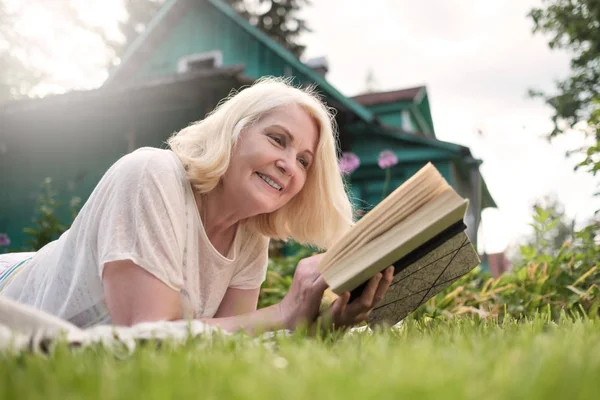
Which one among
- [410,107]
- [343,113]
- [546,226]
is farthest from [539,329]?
[410,107]

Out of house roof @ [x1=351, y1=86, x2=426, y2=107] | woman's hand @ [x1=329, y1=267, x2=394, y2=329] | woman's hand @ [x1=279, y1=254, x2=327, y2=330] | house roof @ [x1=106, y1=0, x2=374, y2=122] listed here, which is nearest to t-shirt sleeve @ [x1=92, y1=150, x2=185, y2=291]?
woman's hand @ [x1=279, y1=254, x2=327, y2=330]

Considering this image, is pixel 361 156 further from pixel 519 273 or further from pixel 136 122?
pixel 519 273

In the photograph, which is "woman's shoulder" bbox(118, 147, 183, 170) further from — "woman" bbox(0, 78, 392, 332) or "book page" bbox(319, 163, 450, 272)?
"book page" bbox(319, 163, 450, 272)

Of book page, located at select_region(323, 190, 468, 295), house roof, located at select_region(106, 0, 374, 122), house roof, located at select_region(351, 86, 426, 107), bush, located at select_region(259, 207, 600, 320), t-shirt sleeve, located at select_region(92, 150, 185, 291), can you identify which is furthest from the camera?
house roof, located at select_region(351, 86, 426, 107)

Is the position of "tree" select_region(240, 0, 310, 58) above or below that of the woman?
above

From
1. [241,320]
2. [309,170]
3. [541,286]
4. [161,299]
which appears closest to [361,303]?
[241,320]

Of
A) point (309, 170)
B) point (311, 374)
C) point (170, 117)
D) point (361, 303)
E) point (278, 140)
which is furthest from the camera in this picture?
point (170, 117)

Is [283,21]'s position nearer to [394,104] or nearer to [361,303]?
[394,104]

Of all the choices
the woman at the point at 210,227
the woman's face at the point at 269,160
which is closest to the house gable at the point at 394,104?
the woman at the point at 210,227

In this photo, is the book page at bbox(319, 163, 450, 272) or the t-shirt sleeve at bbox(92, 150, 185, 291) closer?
the book page at bbox(319, 163, 450, 272)

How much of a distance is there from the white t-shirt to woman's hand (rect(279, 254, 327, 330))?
374mm

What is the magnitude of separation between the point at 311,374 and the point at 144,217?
3.71ft

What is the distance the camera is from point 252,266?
2551mm

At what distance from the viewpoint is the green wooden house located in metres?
11.5
